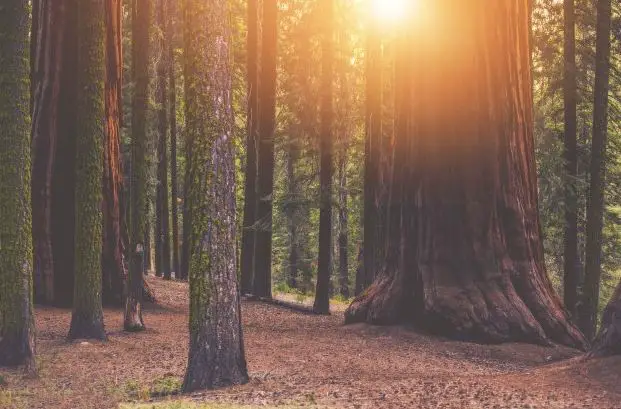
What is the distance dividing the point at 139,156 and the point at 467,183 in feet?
20.1

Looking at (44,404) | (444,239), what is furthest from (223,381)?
(444,239)

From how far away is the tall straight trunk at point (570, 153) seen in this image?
16.7 metres

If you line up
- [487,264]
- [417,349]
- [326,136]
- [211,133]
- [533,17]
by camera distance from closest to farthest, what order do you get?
[211,133], [417,349], [487,264], [326,136], [533,17]

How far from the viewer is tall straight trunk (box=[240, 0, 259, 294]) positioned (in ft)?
62.8

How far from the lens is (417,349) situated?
11.3 m

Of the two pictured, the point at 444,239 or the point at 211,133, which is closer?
the point at 211,133

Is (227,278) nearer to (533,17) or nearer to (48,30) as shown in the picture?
(48,30)

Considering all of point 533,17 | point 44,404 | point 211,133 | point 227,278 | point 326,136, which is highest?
point 533,17

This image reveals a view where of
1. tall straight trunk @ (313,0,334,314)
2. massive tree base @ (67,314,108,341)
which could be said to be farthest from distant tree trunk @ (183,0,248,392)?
tall straight trunk @ (313,0,334,314)

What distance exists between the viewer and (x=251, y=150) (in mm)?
19359

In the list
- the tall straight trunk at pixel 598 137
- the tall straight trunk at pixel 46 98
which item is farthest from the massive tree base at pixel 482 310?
the tall straight trunk at pixel 46 98

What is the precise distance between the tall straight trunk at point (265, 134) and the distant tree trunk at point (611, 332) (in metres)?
11.8

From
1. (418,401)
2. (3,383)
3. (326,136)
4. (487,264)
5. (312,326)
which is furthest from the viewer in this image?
(326,136)

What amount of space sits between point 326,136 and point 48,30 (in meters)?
6.95
